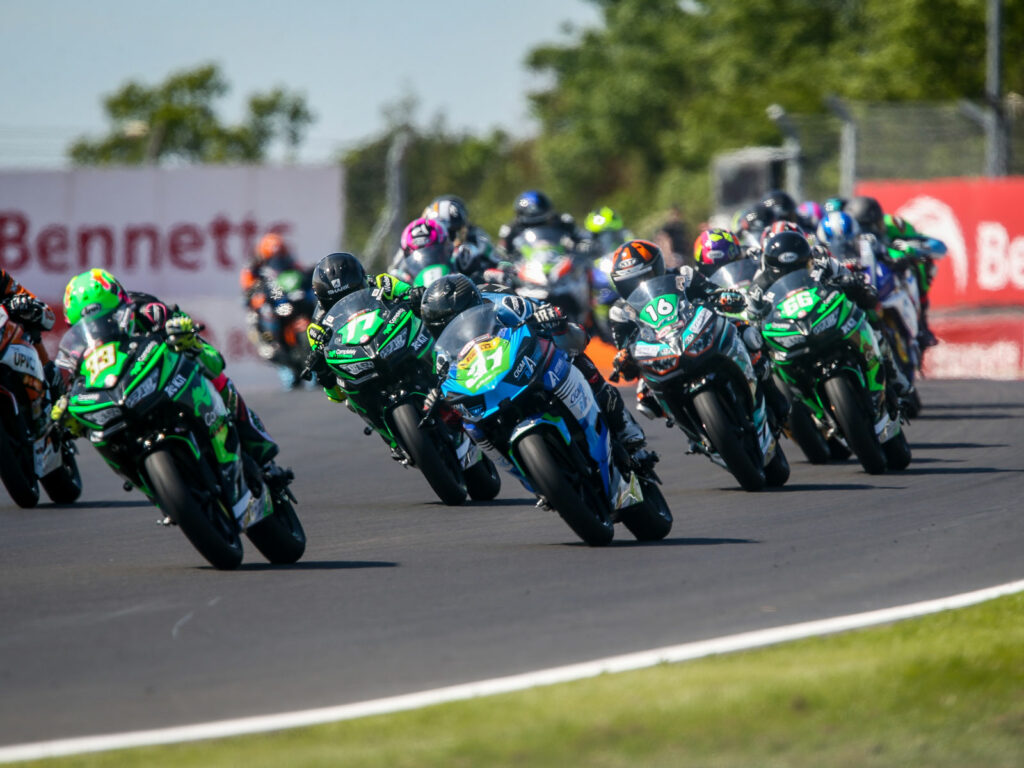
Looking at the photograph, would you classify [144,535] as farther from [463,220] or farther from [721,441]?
[463,220]

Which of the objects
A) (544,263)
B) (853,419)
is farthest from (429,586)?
(544,263)

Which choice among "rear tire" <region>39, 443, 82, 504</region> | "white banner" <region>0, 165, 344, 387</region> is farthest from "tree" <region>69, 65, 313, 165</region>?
"rear tire" <region>39, 443, 82, 504</region>

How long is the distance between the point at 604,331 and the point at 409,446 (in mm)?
9583

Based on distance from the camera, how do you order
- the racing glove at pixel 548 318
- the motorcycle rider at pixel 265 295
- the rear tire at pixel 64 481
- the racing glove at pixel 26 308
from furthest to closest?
the motorcycle rider at pixel 265 295 < the rear tire at pixel 64 481 < the racing glove at pixel 26 308 < the racing glove at pixel 548 318

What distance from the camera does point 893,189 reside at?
23.1m

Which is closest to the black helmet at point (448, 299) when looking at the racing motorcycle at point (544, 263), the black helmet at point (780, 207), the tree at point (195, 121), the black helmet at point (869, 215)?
the black helmet at point (780, 207)

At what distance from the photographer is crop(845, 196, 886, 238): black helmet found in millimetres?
15398

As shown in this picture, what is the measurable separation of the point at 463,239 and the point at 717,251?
2.70 m

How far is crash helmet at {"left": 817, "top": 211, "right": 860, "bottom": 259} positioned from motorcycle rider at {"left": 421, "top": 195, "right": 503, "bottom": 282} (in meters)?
2.60

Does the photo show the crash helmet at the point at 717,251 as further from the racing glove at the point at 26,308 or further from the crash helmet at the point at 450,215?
the racing glove at the point at 26,308

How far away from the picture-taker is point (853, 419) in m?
11.1

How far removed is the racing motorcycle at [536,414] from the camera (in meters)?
8.37

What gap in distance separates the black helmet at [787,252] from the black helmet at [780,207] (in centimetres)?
316

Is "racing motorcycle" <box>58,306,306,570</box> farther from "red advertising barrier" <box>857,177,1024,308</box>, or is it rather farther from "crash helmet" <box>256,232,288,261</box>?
"red advertising barrier" <box>857,177,1024,308</box>
